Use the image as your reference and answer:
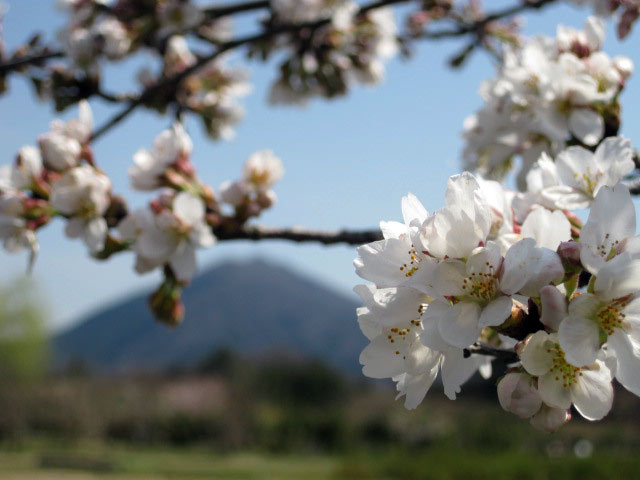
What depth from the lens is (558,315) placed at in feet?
1.96

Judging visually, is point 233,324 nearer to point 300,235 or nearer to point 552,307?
point 300,235

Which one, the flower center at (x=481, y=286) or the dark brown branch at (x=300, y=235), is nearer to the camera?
the flower center at (x=481, y=286)

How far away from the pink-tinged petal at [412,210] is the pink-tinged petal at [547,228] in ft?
→ 0.36

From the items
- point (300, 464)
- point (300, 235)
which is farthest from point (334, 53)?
point (300, 464)

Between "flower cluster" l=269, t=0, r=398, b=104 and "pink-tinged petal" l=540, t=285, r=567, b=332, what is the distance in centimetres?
185

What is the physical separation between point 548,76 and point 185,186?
725 millimetres

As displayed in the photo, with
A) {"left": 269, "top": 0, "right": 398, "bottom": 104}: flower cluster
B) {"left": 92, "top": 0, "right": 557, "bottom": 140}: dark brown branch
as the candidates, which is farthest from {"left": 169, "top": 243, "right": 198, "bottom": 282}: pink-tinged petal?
{"left": 269, "top": 0, "right": 398, "bottom": 104}: flower cluster

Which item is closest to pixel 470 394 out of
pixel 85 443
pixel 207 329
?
pixel 85 443

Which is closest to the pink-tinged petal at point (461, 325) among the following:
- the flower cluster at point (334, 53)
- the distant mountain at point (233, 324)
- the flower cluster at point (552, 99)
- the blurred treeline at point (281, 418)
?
the flower cluster at point (552, 99)

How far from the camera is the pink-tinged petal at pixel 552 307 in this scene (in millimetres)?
593

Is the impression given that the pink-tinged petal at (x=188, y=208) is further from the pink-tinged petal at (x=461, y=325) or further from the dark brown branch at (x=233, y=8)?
the dark brown branch at (x=233, y=8)

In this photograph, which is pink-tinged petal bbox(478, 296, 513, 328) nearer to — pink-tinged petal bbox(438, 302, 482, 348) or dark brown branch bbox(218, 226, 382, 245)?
pink-tinged petal bbox(438, 302, 482, 348)

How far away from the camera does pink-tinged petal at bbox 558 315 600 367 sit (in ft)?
1.92

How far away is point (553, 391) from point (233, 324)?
135960mm
